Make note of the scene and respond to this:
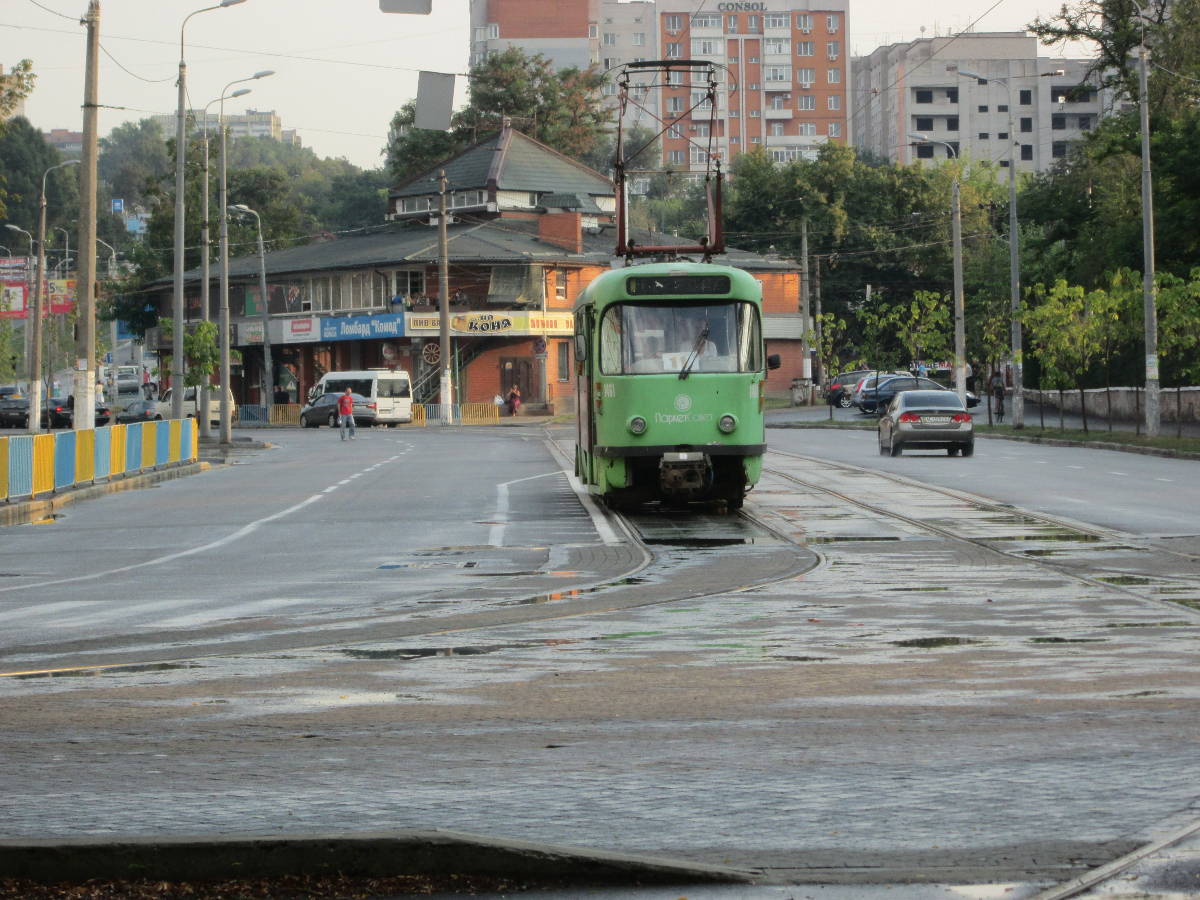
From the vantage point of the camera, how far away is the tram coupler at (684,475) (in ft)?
75.8

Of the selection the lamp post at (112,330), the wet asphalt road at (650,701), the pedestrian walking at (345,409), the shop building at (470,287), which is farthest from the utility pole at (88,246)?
the shop building at (470,287)

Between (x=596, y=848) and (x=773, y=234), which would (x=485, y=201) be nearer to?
(x=773, y=234)

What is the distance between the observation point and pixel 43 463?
28453 mm

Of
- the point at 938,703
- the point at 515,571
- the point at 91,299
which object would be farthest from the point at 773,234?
the point at 938,703

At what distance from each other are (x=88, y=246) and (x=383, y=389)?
40711 millimetres

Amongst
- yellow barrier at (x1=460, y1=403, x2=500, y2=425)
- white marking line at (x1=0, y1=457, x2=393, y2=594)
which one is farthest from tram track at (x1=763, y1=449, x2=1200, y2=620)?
yellow barrier at (x1=460, y1=403, x2=500, y2=425)

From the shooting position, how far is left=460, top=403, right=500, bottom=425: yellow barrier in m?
77.7

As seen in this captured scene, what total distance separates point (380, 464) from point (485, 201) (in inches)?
1948

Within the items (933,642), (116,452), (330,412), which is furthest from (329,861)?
(330,412)

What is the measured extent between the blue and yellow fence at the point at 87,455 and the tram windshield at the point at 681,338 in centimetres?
906

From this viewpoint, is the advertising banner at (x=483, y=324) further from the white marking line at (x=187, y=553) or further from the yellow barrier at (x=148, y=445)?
the white marking line at (x=187, y=553)

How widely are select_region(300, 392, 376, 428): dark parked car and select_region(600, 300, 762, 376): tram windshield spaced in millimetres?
50443

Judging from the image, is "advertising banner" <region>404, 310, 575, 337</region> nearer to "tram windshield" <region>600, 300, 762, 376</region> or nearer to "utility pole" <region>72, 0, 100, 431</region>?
"utility pole" <region>72, 0, 100, 431</region>

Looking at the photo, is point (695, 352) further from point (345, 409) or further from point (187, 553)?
point (345, 409)
